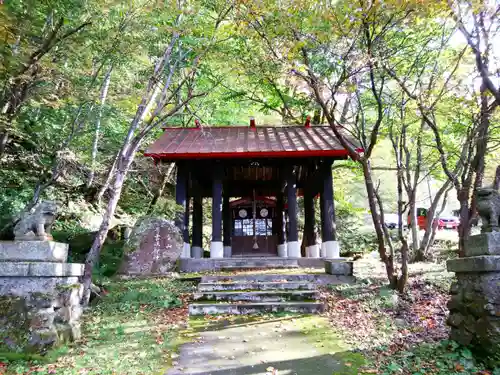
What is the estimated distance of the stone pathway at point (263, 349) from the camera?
3.97 metres

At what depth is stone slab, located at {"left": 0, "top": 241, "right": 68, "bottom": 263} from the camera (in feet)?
14.9

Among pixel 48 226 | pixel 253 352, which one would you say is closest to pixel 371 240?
pixel 253 352

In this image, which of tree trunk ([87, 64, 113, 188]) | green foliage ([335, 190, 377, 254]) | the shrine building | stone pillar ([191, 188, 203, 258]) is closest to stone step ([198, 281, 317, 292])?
the shrine building

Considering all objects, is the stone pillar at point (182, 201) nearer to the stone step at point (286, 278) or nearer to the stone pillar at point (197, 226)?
the stone pillar at point (197, 226)

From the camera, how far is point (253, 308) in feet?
21.0

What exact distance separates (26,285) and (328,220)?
28.1ft

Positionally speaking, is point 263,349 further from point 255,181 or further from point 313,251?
point 255,181

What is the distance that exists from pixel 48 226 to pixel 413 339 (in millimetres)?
5284

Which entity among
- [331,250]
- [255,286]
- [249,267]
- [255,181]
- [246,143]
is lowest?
[255,286]

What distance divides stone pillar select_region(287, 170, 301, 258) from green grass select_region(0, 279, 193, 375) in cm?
424

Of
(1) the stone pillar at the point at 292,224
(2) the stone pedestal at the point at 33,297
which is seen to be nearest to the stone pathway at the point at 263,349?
(2) the stone pedestal at the point at 33,297

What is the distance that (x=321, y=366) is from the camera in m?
4.07

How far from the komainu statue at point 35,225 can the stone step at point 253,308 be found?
283 centimetres

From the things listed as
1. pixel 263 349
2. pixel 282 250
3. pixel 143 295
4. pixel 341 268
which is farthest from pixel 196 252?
pixel 263 349
